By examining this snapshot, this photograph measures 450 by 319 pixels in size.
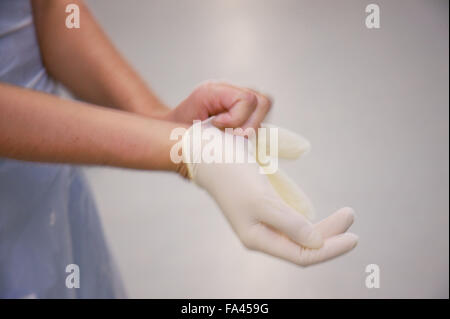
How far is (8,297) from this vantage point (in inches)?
22.0

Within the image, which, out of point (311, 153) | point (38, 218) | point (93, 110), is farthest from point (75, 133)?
point (311, 153)

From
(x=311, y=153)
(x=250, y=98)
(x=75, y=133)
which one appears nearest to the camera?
(x=75, y=133)

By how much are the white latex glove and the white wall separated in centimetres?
50

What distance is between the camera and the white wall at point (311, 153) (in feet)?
3.25

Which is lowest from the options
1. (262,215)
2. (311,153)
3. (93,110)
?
(262,215)

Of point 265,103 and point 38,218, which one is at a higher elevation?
point 265,103

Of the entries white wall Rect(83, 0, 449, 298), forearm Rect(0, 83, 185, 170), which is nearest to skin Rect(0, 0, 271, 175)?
forearm Rect(0, 83, 185, 170)

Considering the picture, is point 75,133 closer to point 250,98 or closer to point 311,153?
point 250,98

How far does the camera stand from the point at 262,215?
0.48m

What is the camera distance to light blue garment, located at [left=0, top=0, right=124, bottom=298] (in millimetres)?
563

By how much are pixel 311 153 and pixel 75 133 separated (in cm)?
69

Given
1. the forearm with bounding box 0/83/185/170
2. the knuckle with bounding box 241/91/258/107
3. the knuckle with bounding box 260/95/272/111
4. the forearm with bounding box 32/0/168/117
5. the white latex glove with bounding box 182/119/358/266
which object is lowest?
the white latex glove with bounding box 182/119/358/266

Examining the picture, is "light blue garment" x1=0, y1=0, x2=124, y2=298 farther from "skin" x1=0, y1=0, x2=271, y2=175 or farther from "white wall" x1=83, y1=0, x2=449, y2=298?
"white wall" x1=83, y1=0, x2=449, y2=298

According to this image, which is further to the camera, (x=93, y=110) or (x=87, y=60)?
(x=87, y=60)
